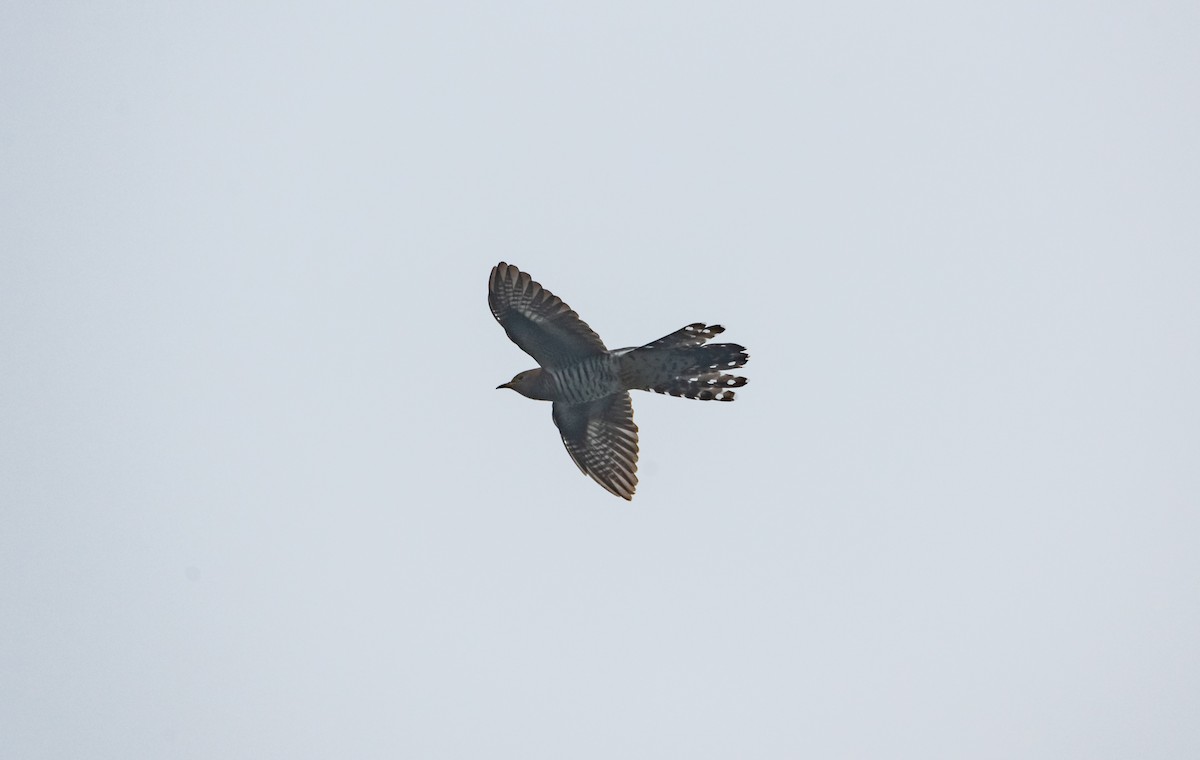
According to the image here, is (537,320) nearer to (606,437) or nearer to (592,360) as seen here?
(592,360)

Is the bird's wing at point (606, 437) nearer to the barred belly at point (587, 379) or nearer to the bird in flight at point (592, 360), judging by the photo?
the bird in flight at point (592, 360)

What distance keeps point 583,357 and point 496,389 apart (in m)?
1.44

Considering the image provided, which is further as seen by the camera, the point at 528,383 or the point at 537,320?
the point at 528,383

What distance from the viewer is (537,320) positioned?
706 inches

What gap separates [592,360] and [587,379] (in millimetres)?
279

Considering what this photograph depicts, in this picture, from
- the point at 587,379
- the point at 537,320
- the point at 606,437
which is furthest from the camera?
the point at 606,437

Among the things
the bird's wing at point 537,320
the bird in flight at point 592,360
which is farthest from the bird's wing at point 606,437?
the bird's wing at point 537,320

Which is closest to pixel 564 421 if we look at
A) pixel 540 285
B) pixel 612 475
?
pixel 612 475

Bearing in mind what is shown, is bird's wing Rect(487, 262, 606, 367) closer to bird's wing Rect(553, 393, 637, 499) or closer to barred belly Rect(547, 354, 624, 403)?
barred belly Rect(547, 354, 624, 403)

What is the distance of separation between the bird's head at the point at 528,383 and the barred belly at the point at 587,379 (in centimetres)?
21

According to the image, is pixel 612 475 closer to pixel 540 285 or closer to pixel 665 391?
pixel 665 391

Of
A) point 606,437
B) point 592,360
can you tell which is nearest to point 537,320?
point 592,360

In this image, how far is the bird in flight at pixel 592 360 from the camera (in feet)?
58.4

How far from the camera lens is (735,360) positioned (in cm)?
1802
